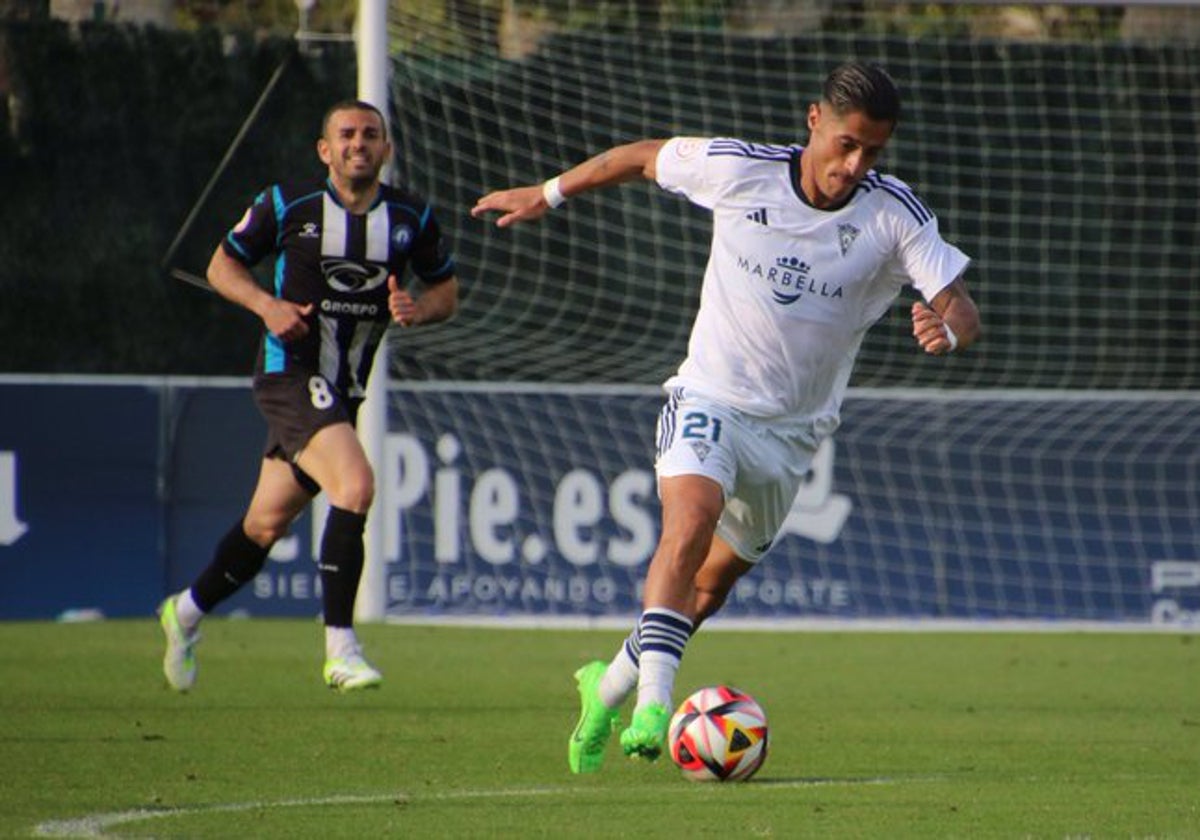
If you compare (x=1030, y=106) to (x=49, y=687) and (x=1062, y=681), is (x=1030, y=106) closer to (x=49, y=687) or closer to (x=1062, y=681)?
(x=1062, y=681)

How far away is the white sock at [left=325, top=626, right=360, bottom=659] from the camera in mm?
8688

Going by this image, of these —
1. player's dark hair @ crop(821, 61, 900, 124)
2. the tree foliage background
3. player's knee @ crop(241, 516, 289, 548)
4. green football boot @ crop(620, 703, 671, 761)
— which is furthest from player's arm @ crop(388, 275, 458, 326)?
the tree foliage background

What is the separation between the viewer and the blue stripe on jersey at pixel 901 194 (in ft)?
23.8

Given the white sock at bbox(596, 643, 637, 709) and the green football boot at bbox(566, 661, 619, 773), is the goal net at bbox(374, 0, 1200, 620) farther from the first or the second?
the green football boot at bbox(566, 661, 619, 773)

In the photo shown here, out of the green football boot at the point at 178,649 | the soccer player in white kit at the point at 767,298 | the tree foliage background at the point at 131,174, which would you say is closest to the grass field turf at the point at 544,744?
the green football boot at the point at 178,649

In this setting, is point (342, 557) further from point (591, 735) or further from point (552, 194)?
point (591, 735)

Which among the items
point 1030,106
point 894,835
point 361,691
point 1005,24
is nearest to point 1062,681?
point 361,691

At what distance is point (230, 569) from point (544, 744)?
1832 mm

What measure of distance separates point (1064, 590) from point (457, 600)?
12.5ft

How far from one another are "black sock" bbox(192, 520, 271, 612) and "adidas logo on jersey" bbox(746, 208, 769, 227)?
3.01 m

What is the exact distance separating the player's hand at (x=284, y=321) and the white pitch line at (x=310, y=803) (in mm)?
2397

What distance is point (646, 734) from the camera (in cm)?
639

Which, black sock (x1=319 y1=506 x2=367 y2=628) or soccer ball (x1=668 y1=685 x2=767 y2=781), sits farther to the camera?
black sock (x1=319 y1=506 x2=367 y2=628)

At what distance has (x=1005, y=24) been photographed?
19.4 metres
